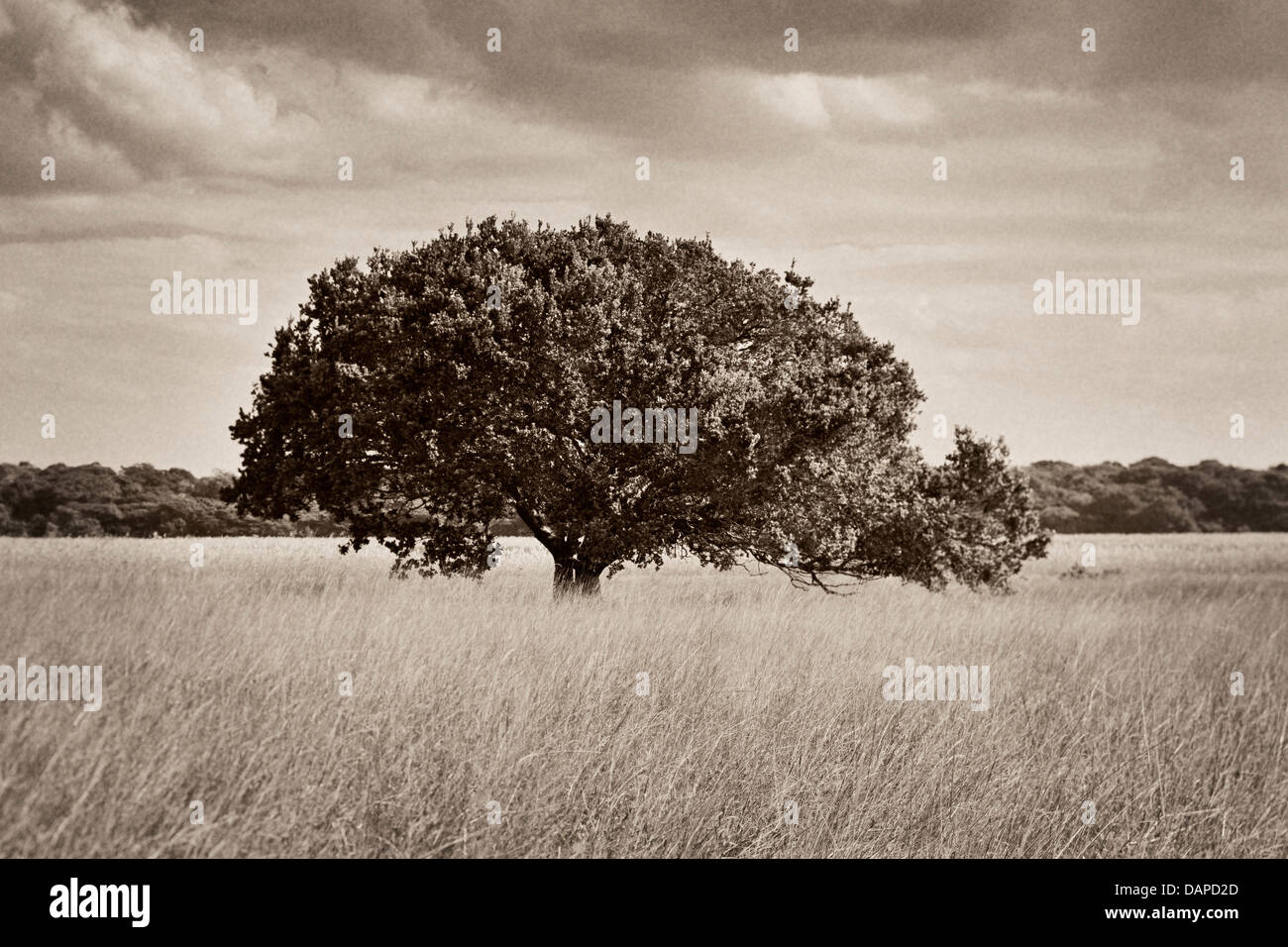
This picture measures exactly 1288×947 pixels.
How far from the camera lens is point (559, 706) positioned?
8.12 meters

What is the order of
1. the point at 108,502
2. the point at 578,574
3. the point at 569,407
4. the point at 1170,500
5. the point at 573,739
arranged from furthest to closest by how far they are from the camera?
the point at 1170,500 < the point at 108,502 < the point at 578,574 < the point at 569,407 < the point at 573,739

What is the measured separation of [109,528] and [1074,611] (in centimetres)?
4831

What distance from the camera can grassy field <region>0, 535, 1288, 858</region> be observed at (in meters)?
5.75

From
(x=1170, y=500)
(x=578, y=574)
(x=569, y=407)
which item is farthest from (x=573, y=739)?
(x=1170, y=500)

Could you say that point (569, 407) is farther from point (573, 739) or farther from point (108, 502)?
point (108, 502)

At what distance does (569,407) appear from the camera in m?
17.3

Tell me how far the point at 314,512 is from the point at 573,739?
160 feet

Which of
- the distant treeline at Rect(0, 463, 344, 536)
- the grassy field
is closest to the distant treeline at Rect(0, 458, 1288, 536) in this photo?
the distant treeline at Rect(0, 463, 344, 536)

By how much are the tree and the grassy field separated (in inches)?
239

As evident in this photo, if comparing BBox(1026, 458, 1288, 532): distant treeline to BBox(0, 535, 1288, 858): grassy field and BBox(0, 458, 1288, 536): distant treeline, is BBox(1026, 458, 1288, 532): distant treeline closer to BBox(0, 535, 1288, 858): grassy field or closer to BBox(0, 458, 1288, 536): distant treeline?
BBox(0, 458, 1288, 536): distant treeline

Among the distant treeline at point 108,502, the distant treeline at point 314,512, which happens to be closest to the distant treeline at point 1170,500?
the distant treeline at point 314,512

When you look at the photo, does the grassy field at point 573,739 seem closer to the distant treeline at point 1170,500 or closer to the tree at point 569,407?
the tree at point 569,407

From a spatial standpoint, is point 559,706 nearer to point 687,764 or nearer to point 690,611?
point 687,764

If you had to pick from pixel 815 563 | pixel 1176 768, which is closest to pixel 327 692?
pixel 1176 768
